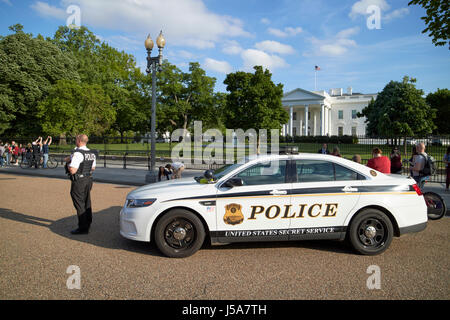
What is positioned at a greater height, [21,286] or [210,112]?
[210,112]

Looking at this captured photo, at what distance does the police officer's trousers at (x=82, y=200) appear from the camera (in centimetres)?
586

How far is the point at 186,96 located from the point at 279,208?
51292mm

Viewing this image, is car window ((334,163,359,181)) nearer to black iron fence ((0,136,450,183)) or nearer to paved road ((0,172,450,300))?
paved road ((0,172,450,300))

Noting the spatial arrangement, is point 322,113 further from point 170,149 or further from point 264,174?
point 264,174

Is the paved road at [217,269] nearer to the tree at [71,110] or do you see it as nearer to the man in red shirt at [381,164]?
the man in red shirt at [381,164]

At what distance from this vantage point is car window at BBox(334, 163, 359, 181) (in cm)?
495

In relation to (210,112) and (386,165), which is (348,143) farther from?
(210,112)

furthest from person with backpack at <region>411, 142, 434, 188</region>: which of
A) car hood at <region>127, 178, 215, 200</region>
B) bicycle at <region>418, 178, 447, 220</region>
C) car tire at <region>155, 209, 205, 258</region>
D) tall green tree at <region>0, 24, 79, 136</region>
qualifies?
tall green tree at <region>0, 24, 79, 136</region>

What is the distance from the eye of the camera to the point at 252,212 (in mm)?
4668

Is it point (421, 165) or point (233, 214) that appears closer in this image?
point (233, 214)

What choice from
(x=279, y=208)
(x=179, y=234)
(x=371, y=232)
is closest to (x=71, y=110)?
(x=179, y=234)
